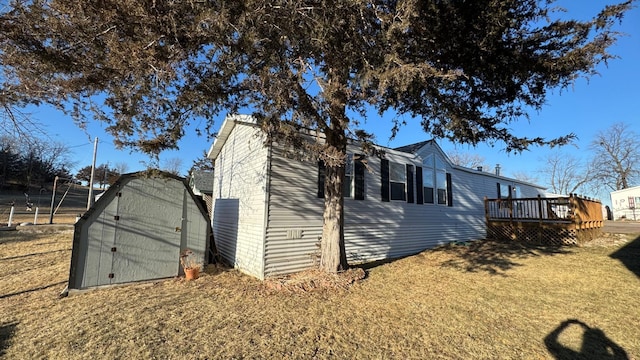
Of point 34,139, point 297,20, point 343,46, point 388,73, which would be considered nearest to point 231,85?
point 297,20

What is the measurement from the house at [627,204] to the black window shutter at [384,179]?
33234 millimetres

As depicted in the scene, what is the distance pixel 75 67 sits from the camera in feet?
13.8

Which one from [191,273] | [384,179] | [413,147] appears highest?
[413,147]

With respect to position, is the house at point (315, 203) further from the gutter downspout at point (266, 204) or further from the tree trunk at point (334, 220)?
the tree trunk at point (334, 220)

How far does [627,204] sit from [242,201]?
38.9 metres

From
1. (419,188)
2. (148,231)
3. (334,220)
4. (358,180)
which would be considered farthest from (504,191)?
(148,231)

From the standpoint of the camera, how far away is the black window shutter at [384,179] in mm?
9598

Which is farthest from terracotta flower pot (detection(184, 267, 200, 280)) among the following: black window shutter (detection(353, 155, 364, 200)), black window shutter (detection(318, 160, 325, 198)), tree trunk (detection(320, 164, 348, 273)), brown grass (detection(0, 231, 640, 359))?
black window shutter (detection(353, 155, 364, 200))

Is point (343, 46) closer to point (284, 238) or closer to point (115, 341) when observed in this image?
point (284, 238)

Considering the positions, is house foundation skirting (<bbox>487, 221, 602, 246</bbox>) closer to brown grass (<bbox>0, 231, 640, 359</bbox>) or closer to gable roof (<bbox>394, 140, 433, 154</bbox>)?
brown grass (<bbox>0, 231, 640, 359</bbox>)

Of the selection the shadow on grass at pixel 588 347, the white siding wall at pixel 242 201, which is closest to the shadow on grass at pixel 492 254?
the shadow on grass at pixel 588 347

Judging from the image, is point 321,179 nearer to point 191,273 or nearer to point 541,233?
point 191,273

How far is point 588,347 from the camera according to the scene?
12.0 ft

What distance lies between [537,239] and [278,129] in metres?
12.6
